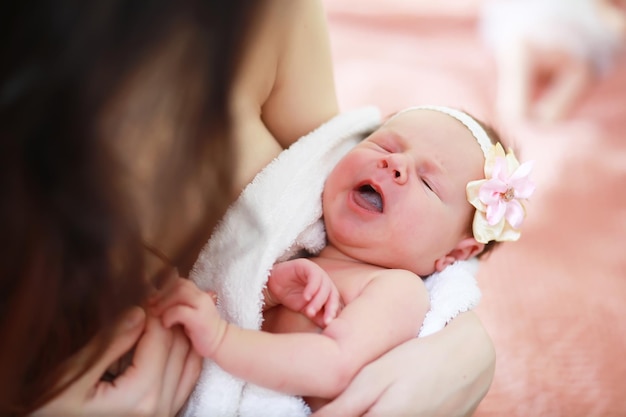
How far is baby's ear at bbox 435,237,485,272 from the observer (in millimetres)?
984

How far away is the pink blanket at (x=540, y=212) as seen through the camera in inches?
47.5

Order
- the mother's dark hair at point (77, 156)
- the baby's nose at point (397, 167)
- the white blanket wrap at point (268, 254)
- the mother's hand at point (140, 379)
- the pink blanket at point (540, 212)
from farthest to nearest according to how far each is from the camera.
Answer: the pink blanket at point (540, 212), the baby's nose at point (397, 167), the white blanket wrap at point (268, 254), the mother's hand at point (140, 379), the mother's dark hair at point (77, 156)

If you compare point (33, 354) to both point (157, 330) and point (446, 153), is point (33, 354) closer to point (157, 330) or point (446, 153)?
point (157, 330)

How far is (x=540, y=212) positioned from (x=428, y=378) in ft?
3.17

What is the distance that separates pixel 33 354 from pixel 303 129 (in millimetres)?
528

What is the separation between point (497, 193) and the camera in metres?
0.96

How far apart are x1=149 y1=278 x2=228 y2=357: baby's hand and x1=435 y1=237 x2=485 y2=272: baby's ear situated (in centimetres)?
38

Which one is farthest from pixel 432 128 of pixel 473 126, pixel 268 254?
pixel 268 254

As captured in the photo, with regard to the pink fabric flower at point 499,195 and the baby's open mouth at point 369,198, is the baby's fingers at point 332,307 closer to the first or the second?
the baby's open mouth at point 369,198

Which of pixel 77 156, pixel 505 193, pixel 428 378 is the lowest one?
pixel 428 378

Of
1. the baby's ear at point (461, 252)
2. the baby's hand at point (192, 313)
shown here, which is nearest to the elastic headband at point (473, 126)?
the baby's ear at point (461, 252)

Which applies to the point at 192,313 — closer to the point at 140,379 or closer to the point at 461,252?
the point at 140,379

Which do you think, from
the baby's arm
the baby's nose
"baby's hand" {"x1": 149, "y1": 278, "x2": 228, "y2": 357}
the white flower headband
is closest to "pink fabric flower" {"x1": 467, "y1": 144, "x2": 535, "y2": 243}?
the white flower headband

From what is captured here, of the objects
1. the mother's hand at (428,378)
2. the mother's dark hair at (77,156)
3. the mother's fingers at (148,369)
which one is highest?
the mother's dark hair at (77,156)
